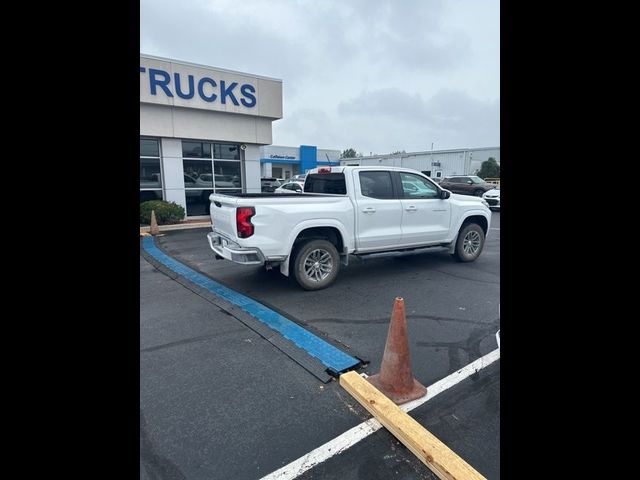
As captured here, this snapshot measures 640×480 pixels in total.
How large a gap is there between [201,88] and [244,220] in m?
10.3

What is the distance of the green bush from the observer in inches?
482

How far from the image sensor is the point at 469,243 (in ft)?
24.9

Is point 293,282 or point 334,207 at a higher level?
point 334,207

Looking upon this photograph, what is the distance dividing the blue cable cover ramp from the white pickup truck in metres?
0.60

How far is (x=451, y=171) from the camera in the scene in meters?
47.3

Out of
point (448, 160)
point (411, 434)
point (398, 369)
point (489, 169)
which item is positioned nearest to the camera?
point (411, 434)

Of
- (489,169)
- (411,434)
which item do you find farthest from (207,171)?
(489,169)

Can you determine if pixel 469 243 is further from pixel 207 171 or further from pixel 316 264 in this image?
pixel 207 171

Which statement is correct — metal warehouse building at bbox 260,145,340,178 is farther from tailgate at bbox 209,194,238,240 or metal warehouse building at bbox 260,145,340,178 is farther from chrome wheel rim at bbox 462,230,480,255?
tailgate at bbox 209,194,238,240

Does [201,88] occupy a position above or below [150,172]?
above

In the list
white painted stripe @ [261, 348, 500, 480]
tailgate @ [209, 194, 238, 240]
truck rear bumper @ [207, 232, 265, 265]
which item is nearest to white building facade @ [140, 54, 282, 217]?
tailgate @ [209, 194, 238, 240]
